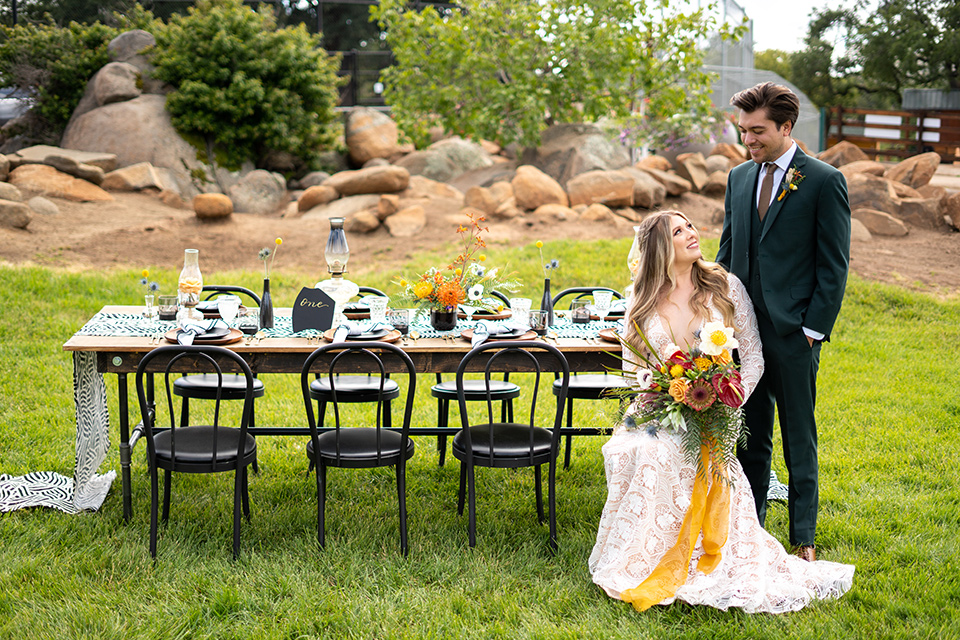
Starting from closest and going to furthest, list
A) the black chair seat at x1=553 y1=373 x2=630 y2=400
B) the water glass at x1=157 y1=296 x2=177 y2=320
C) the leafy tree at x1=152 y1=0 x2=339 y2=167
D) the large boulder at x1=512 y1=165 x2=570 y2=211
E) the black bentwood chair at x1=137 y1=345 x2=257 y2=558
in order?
the black bentwood chair at x1=137 y1=345 x2=257 y2=558
the water glass at x1=157 y1=296 x2=177 y2=320
the black chair seat at x1=553 y1=373 x2=630 y2=400
the large boulder at x1=512 y1=165 x2=570 y2=211
the leafy tree at x1=152 y1=0 x2=339 y2=167

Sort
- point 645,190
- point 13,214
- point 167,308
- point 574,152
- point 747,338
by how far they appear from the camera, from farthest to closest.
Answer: point 574,152 < point 645,190 < point 13,214 < point 167,308 < point 747,338

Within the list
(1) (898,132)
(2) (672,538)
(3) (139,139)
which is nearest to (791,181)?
(2) (672,538)

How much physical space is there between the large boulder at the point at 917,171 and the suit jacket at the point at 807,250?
30.7ft

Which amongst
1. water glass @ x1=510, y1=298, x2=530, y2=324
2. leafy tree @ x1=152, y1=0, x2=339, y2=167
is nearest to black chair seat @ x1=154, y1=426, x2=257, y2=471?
water glass @ x1=510, y1=298, x2=530, y2=324

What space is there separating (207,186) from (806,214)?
11.8 m

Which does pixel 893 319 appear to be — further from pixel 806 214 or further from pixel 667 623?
pixel 667 623

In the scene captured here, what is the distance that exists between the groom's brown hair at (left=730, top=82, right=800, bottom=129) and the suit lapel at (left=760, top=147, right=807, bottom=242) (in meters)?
0.16

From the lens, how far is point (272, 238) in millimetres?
11625

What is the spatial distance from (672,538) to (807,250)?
1372mm

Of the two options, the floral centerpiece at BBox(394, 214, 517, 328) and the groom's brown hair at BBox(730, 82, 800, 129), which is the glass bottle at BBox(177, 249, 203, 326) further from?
the groom's brown hair at BBox(730, 82, 800, 129)

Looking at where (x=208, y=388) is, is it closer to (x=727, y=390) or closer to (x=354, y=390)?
(x=354, y=390)

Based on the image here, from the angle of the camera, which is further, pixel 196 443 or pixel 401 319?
pixel 401 319

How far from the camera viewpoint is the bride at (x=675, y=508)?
11.1ft

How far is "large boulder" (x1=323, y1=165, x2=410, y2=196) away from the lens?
494 inches
